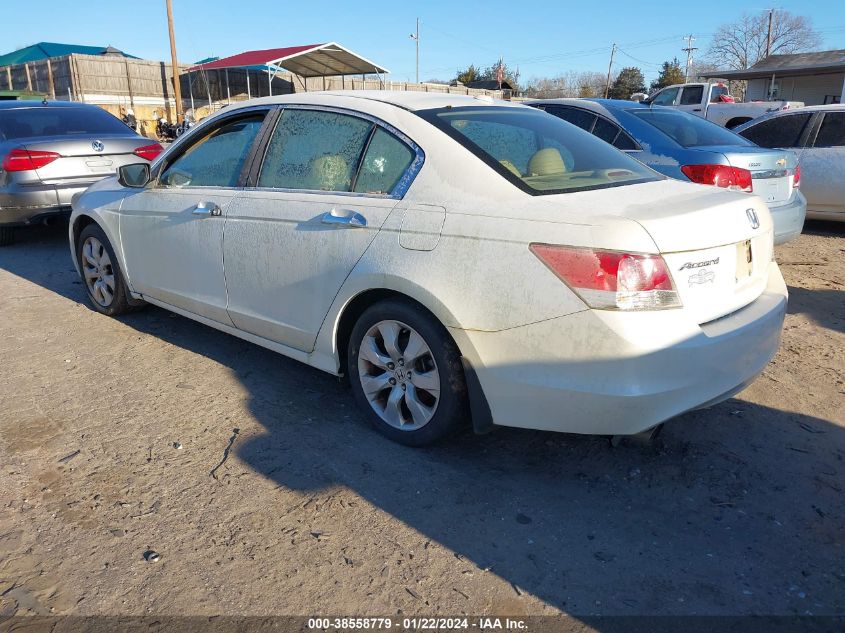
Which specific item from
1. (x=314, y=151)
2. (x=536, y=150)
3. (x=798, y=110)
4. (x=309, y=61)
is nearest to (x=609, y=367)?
(x=536, y=150)

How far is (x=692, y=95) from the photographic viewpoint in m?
20.7

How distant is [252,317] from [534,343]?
183 cm

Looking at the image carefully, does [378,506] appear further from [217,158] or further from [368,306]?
[217,158]

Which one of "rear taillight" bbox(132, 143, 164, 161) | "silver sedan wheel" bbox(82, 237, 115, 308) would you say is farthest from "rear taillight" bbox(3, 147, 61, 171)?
"silver sedan wheel" bbox(82, 237, 115, 308)

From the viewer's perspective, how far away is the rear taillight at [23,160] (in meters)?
6.97

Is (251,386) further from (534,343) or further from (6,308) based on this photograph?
(6,308)

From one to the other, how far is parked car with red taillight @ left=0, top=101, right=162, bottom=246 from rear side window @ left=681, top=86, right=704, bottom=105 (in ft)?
58.1

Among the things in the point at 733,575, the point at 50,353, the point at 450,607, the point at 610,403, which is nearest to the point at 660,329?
the point at 610,403

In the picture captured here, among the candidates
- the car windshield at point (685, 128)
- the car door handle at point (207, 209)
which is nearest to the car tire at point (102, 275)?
the car door handle at point (207, 209)

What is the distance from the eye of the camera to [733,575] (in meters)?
2.39

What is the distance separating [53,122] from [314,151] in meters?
5.66

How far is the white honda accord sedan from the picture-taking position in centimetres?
254

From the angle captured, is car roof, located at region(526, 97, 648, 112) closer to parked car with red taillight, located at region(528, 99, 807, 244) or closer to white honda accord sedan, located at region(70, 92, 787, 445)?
parked car with red taillight, located at region(528, 99, 807, 244)

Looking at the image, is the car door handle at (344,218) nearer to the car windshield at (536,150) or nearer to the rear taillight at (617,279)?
the car windshield at (536,150)
